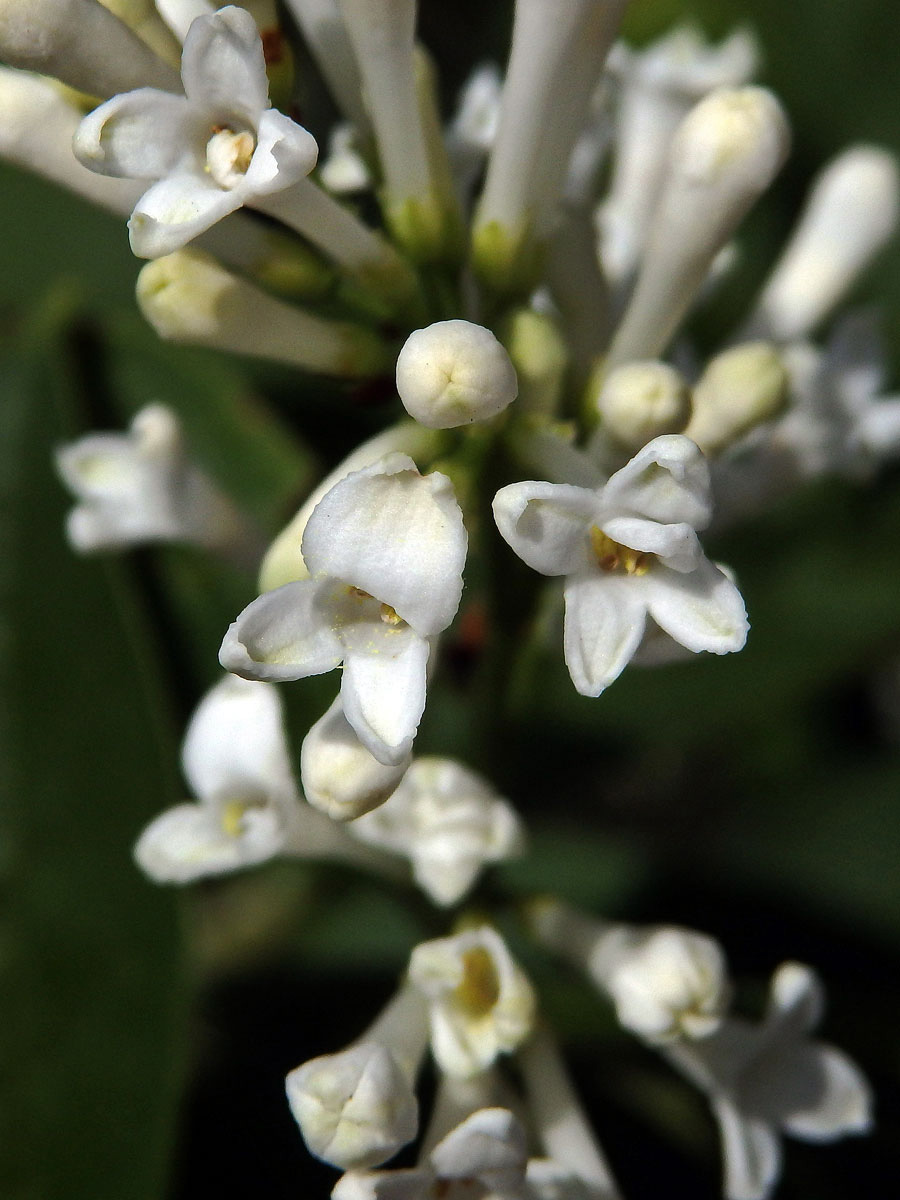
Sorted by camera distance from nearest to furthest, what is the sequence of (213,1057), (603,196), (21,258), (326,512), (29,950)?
(326,512), (29,950), (603,196), (213,1057), (21,258)

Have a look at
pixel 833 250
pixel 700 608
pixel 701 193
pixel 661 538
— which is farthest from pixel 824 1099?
pixel 833 250

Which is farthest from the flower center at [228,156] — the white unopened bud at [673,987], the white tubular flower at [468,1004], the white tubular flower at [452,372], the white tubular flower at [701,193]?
the white unopened bud at [673,987]

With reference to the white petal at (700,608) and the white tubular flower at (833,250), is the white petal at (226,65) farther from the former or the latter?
the white tubular flower at (833,250)

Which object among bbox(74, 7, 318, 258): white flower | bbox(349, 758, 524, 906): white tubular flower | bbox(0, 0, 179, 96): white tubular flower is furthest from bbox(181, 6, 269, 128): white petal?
bbox(349, 758, 524, 906): white tubular flower

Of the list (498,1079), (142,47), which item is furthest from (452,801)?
(142,47)

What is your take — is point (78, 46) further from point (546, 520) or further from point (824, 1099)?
point (824, 1099)

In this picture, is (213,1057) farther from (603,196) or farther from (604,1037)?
(603,196)
